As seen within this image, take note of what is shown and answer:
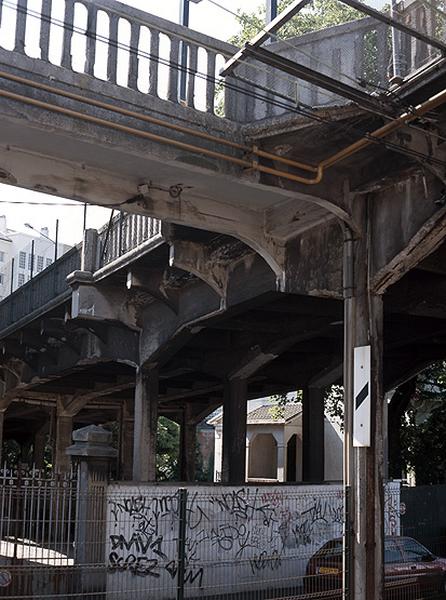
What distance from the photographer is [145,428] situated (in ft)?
63.2

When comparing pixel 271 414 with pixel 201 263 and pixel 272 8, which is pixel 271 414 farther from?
pixel 272 8

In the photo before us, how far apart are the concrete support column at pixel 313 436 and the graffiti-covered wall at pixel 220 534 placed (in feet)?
13.1

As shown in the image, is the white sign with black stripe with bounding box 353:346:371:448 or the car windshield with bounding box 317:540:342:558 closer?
the white sign with black stripe with bounding box 353:346:371:448

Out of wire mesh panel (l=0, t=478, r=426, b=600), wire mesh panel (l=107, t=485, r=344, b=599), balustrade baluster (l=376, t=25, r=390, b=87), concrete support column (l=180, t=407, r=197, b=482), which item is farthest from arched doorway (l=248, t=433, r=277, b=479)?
balustrade baluster (l=376, t=25, r=390, b=87)

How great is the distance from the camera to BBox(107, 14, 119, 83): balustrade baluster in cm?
1027

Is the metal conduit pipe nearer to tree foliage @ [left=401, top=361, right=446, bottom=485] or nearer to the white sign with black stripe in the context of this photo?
the white sign with black stripe

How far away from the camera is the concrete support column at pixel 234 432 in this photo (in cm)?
2097

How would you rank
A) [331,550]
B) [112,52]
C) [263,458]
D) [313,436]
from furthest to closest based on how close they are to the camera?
[263,458] → [313,436] → [331,550] → [112,52]

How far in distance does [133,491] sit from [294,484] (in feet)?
15.3

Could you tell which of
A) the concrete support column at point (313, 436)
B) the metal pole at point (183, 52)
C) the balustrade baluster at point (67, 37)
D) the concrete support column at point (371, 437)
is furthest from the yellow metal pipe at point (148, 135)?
the concrete support column at point (313, 436)

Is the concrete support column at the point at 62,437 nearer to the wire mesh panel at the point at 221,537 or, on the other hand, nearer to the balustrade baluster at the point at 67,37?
the wire mesh panel at the point at 221,537

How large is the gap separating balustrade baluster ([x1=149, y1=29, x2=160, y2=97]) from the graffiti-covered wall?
7224 millimetres

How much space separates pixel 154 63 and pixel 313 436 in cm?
1443

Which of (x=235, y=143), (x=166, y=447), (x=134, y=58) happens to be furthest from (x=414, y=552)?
(x=166, y=447)
